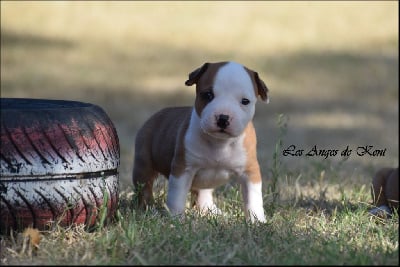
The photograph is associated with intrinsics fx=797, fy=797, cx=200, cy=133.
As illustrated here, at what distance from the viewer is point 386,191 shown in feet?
18.1

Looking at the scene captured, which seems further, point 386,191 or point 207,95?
point 386,191

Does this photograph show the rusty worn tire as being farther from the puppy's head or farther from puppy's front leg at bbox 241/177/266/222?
puppy's front leg at bbox 241/177/266/222

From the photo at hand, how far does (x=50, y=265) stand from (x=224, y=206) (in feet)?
6.95

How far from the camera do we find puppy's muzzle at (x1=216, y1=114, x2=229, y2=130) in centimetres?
448

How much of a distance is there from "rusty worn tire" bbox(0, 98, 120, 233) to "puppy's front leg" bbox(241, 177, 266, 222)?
954 mm

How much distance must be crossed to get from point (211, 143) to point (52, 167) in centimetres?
115

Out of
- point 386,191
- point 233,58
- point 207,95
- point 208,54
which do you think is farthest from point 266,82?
point 207,95

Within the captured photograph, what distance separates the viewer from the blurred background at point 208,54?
40.5ft

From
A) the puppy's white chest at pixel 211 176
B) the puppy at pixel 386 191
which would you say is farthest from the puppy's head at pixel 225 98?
the puppy at pixel 386 191

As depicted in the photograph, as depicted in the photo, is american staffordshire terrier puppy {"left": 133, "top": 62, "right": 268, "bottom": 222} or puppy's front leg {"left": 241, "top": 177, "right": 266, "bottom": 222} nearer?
american staffordshire terrier puppy {"left": 133, "top": 62, "right": 268, "bottom": 222}

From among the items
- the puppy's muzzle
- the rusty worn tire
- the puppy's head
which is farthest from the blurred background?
the rusty worn tire

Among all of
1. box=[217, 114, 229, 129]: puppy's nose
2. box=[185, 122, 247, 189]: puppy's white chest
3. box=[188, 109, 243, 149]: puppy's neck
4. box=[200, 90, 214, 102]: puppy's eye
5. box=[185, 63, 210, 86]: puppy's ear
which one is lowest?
box=[185, 122, 247, 189]: puppy's white chest

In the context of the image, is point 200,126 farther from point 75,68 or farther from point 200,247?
point 75,68

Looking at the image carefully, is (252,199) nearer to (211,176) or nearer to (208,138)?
Result: (211,176)
